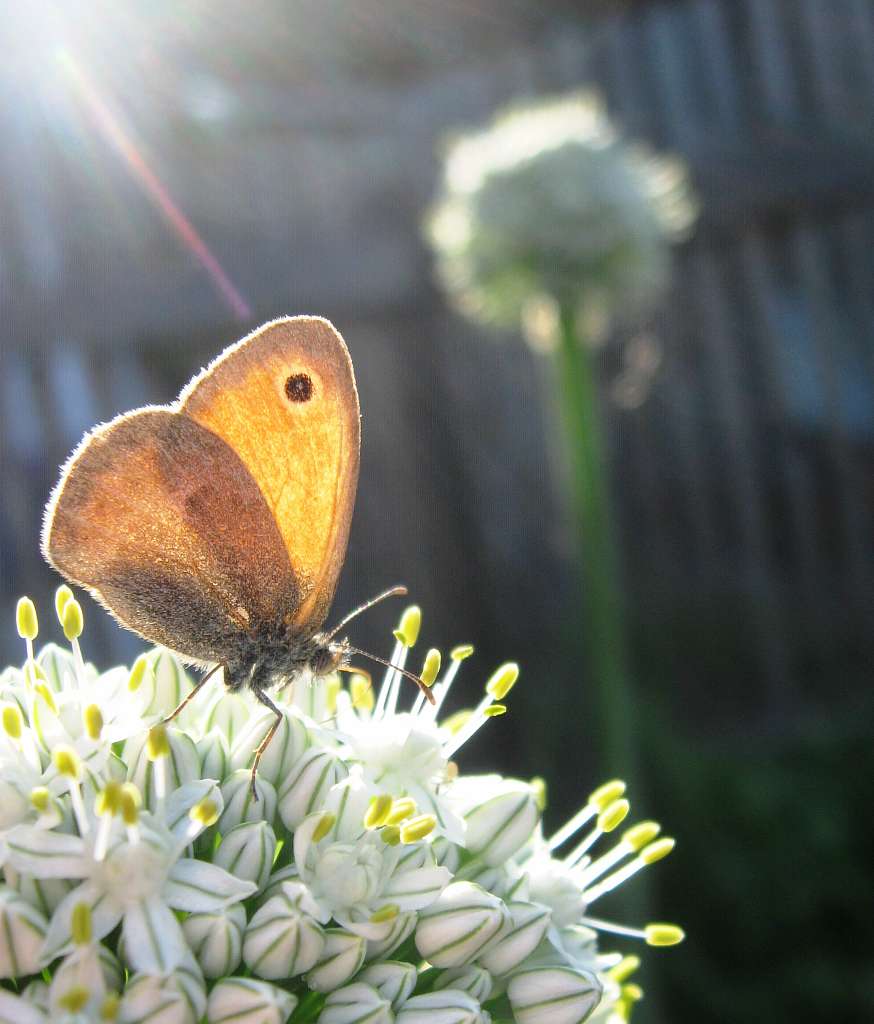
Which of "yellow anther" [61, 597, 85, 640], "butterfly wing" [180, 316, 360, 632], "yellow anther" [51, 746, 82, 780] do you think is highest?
"butterfly wing" [180, 316, 360, 632]

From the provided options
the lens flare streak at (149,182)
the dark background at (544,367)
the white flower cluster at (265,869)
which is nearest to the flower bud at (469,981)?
the white flower cluster at (265,869)

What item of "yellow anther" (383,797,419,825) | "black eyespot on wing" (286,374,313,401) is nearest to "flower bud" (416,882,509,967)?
"yellow anther" (383,797,419,825)

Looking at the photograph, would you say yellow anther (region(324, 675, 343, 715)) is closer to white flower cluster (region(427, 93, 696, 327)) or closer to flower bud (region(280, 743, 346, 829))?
flower bud (region(280, 743, 346, 829))

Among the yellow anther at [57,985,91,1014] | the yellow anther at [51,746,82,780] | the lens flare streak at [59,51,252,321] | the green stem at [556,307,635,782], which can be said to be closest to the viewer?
the yellow anther at [57,985,91,1014]

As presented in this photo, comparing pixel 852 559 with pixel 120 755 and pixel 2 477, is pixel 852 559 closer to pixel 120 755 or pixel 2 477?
pixel 2 477

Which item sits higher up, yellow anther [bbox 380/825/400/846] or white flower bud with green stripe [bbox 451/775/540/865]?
yellow anther [bbox 380/825/400/846]

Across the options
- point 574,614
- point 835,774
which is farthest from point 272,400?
point 835,774
